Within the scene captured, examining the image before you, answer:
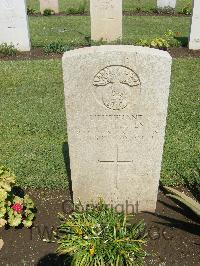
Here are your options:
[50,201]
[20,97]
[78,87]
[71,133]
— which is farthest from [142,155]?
[20,97]

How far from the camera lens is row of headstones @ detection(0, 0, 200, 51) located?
10.7 meters

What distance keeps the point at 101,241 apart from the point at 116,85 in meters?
1.55

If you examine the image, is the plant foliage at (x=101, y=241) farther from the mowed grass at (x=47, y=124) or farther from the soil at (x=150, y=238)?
the mowed grass at (x=47, y=124)

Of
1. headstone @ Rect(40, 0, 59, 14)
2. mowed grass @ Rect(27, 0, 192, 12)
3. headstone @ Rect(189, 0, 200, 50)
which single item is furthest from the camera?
mowed grass @ Rect(27, 0, 192, 12)

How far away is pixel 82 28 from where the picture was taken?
13.8 meters

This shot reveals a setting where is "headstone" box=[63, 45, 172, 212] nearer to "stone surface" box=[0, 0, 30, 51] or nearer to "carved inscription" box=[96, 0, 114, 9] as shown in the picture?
"stone surface" box=[0, 0, 30, 51]

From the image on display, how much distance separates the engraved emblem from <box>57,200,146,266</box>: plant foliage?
47.2 inches

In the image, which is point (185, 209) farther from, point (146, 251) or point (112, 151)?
point (112, 151)

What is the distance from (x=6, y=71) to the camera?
9.30 m

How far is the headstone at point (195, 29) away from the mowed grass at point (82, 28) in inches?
70.9

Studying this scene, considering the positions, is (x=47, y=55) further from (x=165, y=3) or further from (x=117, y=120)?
(x=165, y=3)

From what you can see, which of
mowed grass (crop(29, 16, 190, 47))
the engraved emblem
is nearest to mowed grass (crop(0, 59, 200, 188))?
the engraved emblem

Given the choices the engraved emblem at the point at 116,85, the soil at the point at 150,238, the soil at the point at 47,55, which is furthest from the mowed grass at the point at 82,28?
the engraved emblem at the point at 116,85

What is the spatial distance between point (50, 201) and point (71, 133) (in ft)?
4.17
